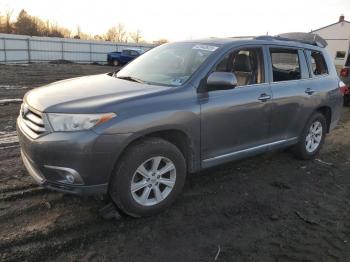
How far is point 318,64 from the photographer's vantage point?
6.18 metres

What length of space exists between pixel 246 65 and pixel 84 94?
215 centimetres

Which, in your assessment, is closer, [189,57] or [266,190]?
[189,57]

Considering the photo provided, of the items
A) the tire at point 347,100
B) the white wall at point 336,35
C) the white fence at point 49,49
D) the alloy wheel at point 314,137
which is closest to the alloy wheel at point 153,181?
the alloy wheel at point 314,137

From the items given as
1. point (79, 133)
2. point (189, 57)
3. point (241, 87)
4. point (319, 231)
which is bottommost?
point (319, 231)

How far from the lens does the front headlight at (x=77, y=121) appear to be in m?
3.37

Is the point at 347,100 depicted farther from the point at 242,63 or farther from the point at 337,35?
the point at 337,35

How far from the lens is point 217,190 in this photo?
474cm

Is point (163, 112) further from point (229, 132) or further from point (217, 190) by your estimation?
point (217, 190)

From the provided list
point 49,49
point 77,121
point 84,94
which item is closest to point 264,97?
point 84,94

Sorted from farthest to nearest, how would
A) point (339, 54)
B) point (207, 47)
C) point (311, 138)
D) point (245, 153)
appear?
1. point (339, 54)
2. point (311, 138)
3. point (245, 153)
4. point (207, 47)

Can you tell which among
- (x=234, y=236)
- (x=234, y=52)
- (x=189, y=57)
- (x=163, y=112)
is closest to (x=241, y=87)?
(x=234, y=52)

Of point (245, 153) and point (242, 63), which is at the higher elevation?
point (242, 63)

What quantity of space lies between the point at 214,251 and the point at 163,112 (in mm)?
1394

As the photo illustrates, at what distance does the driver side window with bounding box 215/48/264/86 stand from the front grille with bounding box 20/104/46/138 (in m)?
2.13
